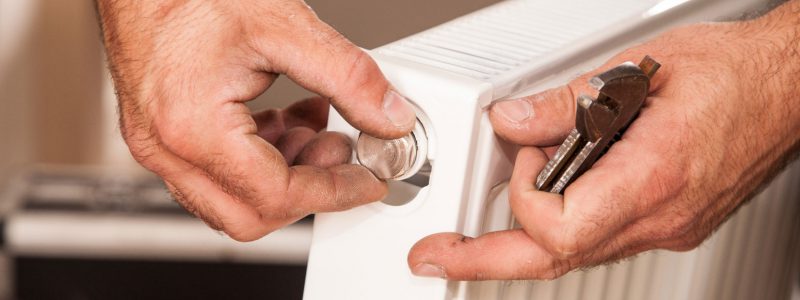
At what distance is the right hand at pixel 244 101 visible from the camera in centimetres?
53

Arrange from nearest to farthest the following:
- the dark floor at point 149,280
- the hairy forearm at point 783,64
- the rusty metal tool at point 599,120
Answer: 1. the rusty metal tool at point 599,120
2. the hairy forearm at point 783,64
3. the dark floor at point 149,280

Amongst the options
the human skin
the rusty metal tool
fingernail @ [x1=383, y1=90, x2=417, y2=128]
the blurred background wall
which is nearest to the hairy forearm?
the human skin

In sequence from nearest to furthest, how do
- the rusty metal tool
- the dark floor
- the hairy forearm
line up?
the rusty metal tool → the hairy forearm → the dark floor

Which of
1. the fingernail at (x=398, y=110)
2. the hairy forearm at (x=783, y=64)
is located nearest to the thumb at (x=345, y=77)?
the fingernail at (x=398, y=110)

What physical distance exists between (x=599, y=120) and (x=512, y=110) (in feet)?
0.15

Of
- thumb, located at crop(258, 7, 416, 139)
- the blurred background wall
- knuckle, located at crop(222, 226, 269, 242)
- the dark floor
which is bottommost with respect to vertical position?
the dark floor

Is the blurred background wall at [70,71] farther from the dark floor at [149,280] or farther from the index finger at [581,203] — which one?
the index finger at [581,203]

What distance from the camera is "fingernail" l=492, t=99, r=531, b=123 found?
0.53 meters

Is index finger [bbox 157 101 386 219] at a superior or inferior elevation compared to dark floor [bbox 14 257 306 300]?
superior

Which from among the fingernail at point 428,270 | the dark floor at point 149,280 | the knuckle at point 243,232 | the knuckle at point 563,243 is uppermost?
the knuckle at point 243,232

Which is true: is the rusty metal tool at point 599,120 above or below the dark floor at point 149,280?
above

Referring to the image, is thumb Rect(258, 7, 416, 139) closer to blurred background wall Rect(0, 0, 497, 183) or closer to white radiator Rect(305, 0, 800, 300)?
white radiator Rect(305, 0, 800, 300)

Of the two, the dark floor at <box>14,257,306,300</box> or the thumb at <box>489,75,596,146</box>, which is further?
the dark floor at <box>14,257,306,300</box>

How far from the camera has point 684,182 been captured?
1.87 feet
